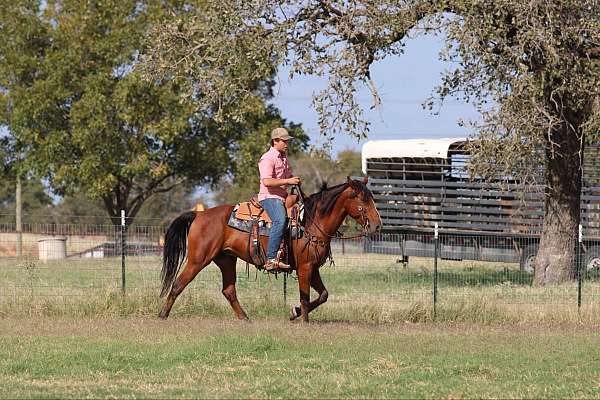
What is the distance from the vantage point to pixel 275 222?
14805 millimetres

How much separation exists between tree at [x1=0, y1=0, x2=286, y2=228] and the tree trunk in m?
16.7

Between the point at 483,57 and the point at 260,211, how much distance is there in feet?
18.0

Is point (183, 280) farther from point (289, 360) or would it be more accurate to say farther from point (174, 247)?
point (289, 360)

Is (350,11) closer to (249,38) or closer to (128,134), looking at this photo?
(249,38)

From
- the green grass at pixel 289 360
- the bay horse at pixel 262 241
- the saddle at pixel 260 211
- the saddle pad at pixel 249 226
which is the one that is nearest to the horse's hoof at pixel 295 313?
the bay horse at pixel 262 241

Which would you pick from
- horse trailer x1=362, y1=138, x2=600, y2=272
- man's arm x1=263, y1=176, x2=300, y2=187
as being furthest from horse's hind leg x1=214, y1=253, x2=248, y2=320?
horse trailer x1=362, y1=138, x2=600, y2=272

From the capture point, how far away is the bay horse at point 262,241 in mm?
14930

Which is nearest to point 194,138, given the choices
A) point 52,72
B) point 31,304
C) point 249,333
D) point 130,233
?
point 52,72

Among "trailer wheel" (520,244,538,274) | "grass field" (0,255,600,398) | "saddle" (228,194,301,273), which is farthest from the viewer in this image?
"trailer wheel" (520,244,538,274)

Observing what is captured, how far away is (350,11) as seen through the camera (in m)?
20.3

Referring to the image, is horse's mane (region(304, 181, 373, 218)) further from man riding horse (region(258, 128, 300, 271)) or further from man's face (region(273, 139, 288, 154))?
man's face (region(273, 139, 288, 154))

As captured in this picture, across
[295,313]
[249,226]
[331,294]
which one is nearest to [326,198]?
[249,226]

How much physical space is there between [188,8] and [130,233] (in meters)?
19.6

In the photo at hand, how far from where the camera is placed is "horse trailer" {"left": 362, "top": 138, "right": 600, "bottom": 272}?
26844mm
